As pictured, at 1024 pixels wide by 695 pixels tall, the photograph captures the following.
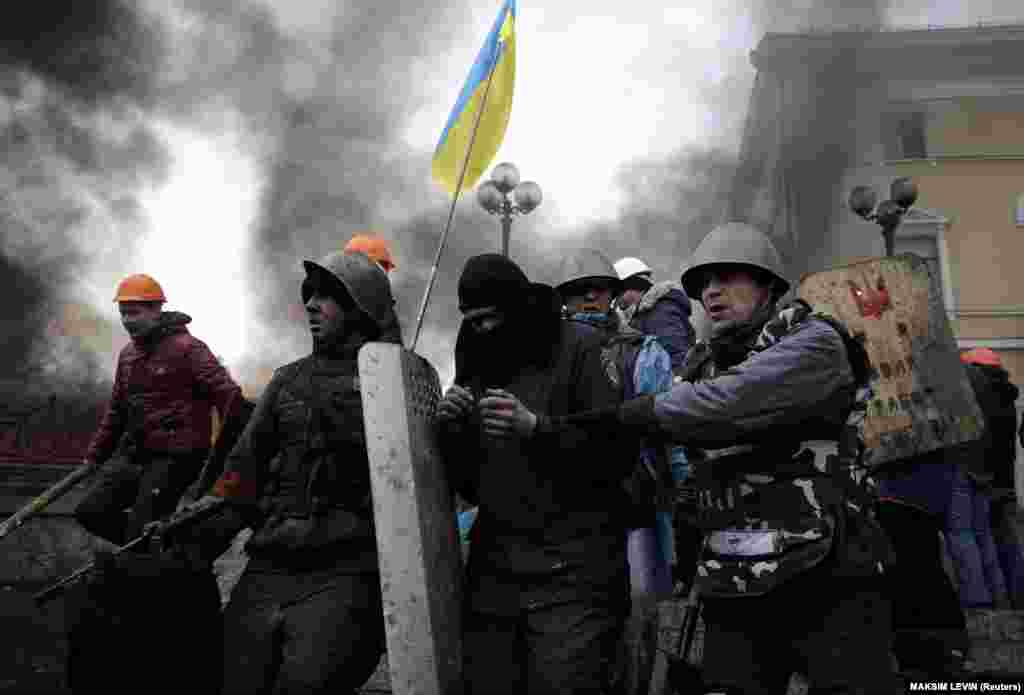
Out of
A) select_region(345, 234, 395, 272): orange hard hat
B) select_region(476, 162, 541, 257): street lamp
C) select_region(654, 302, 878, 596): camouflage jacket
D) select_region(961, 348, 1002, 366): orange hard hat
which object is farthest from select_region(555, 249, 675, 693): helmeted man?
select_region(476, 162, 541, 257): street lamp

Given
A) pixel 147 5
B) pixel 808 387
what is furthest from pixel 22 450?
pixel 147 5

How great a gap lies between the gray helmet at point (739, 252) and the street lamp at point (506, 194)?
6883mm

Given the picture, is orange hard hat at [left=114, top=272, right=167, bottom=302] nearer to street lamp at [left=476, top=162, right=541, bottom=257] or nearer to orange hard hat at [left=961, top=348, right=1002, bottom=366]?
orange hard hat at [left=961, top=348, right=1002, bottom=366]

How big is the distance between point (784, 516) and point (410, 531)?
2.90ft

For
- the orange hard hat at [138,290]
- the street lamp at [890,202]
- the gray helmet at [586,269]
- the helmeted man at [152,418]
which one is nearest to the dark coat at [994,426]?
the gray helmet at [586,269]

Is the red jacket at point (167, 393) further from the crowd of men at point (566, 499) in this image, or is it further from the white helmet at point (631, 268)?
the white helmet at point (631, 268)

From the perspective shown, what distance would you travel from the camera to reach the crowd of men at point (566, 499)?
205 centimetres

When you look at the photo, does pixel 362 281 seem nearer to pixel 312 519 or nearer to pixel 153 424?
pixel 312 519

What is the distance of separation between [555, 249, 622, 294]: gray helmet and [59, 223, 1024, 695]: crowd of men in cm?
134

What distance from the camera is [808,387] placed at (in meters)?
2.06

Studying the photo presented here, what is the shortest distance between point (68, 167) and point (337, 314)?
18.7 metres

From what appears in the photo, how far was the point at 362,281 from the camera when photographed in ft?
9.48

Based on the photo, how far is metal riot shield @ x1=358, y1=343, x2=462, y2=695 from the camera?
6.77 feet

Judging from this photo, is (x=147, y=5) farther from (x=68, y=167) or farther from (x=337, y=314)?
(x=337, y=314)
